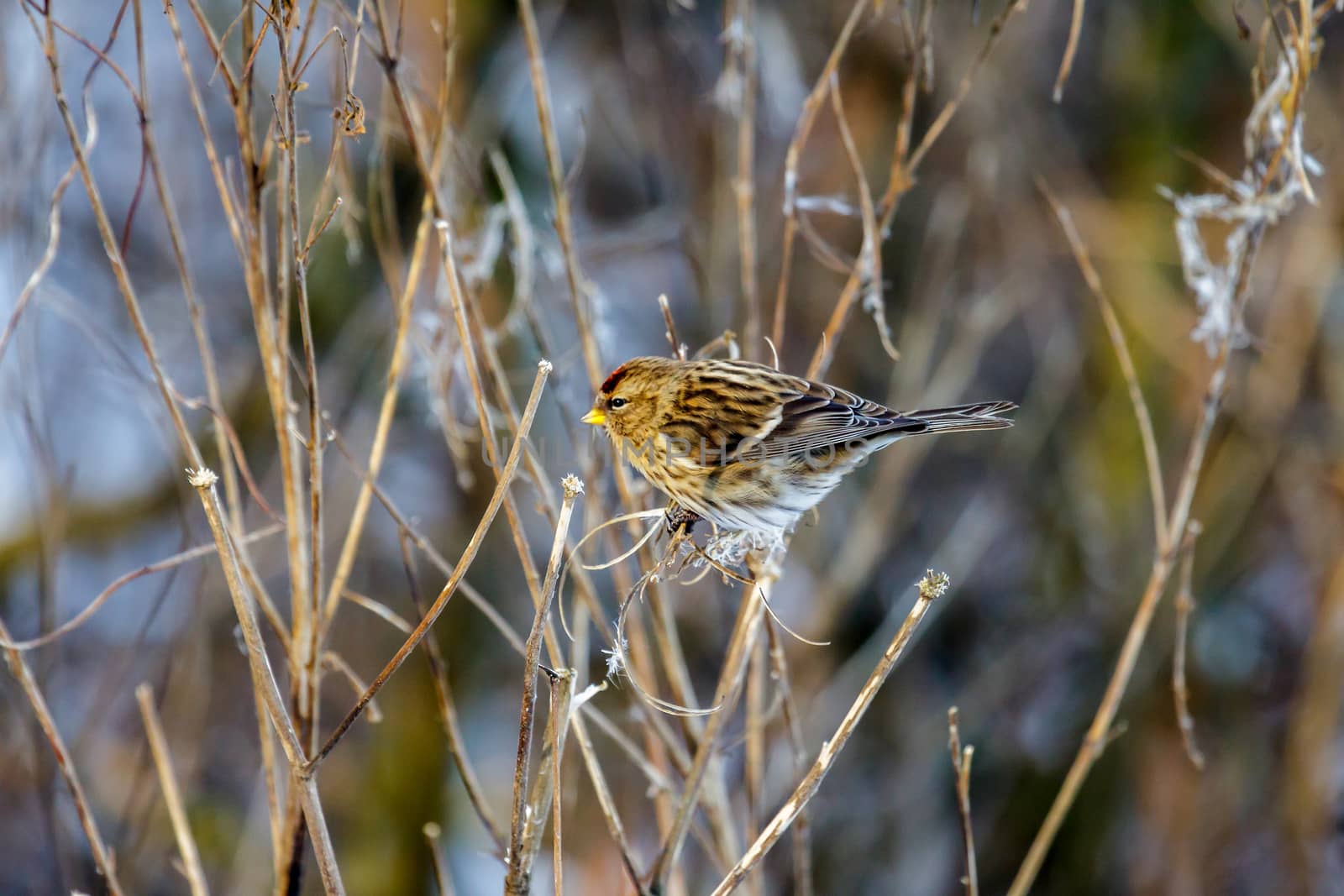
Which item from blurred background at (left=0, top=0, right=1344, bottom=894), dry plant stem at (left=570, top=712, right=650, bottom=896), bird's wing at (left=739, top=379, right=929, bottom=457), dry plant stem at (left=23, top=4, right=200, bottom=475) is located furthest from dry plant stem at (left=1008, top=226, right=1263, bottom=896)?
blurred background at (left=0, top=0, right=1344, bottom=894)

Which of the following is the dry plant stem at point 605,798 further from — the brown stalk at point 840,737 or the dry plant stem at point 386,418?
the dry plant stem at point 386,418

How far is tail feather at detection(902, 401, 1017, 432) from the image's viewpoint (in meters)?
2.28

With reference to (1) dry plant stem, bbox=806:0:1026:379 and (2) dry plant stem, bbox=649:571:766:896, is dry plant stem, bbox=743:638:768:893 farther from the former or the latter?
(1) dry plant stem, bbox=806:0:1026:379

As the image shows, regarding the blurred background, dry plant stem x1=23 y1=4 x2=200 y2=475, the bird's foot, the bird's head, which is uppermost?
dry plant stem x1=23 y1=4 x2=200 y2=475

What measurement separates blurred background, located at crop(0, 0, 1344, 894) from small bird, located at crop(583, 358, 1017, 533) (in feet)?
5.52

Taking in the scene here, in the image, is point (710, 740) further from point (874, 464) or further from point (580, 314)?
point (874, 464)

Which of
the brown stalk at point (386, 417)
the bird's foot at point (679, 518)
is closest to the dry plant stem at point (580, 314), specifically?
the bird's foot at point (679, 518)

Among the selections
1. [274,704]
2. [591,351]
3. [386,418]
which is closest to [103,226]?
[386,418]

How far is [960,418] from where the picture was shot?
2.35 m

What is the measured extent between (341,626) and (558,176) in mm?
3567

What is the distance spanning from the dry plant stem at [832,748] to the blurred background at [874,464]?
2849 millimetres

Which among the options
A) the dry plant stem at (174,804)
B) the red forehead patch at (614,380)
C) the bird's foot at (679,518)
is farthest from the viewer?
the red forehead patch at (614,380)

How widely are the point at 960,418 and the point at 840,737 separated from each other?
3.79 feet

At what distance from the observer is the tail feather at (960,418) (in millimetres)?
2283
